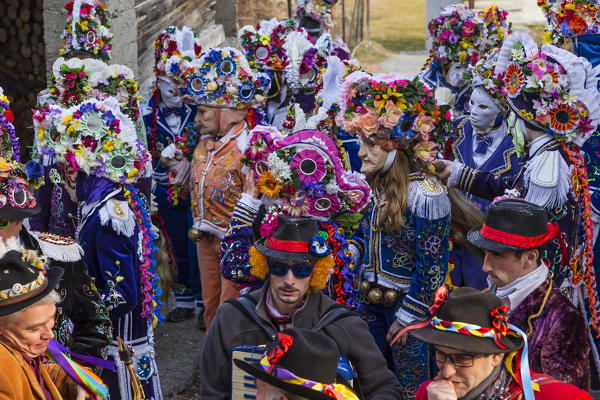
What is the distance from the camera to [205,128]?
633 cm

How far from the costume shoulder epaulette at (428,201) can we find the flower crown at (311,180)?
0.50m

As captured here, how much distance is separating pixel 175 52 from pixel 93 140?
293 cm

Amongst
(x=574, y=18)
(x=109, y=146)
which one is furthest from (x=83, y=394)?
(x=574, y=18)

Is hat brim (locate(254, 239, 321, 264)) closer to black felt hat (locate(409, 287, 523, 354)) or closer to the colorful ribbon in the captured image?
black felt hat (locate(409, 287, 523, 354))

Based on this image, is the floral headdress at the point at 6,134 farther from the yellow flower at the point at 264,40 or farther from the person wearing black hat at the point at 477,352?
the yellow flower at the point at 264,40

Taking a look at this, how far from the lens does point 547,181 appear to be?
5.12 metres

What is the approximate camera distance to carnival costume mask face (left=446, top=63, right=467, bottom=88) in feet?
27.8

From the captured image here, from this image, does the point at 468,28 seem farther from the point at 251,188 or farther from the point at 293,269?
the point at 293,269

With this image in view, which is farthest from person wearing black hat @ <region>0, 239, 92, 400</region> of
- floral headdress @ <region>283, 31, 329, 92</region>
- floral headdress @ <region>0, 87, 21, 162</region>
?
floral headdress @ <region>283, 31, 329, 92</region>

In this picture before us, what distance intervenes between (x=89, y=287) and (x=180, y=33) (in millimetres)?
3919

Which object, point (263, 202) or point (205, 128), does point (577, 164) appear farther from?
point (205, 128)

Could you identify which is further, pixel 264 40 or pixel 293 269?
pixel 264 40

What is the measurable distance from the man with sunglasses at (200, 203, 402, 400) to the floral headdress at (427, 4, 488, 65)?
4806mm

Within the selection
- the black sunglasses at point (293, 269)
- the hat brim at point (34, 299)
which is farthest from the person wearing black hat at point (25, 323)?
the black sunglasses at point (293, 269)
